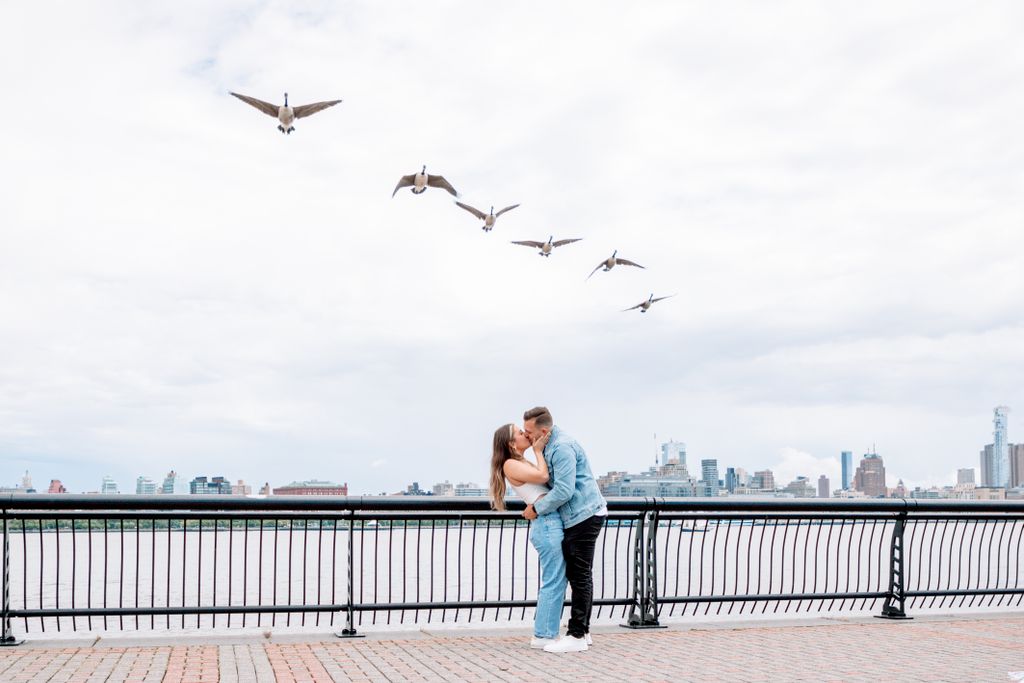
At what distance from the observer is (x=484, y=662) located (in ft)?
25.2

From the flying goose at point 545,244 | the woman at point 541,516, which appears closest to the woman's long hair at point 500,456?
the woman at point 541,516

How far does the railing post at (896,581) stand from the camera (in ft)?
34.9

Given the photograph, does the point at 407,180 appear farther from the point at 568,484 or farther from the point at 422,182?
the point at 568,484

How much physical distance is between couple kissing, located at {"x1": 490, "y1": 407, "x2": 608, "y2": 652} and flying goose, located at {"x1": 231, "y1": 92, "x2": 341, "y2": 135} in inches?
359

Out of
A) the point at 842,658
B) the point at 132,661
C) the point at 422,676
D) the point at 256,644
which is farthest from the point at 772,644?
the point at 132,661

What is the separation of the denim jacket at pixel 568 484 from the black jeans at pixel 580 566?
8cm

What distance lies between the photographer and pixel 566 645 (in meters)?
8.16

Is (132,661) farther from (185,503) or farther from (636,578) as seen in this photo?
(636,578)

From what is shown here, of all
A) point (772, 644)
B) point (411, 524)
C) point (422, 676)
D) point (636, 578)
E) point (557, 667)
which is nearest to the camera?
point (422, 676)

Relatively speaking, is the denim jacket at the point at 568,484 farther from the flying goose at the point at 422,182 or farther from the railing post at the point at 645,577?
the flying goose at the point at 422,182

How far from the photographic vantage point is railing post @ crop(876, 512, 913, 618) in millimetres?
10625

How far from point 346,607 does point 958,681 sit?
503 cm

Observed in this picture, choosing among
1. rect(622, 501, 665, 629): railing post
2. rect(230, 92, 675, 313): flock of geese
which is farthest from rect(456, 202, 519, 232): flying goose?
rect(622, 501, 665, 629): railing post

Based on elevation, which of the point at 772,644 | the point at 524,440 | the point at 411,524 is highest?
the point at 524,440
